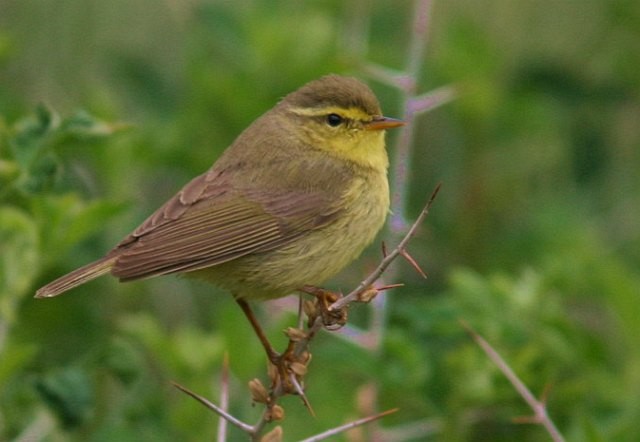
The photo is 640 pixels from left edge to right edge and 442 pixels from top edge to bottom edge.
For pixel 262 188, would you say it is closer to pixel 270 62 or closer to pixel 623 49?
pixel 270 62

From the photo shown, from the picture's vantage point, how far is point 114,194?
22.1ft

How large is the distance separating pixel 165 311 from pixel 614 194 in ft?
8.62

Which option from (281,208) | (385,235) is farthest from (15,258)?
(385,235)

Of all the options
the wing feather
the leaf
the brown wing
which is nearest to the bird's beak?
the wing feather

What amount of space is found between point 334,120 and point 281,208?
0.56 m

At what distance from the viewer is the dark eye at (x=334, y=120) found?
221 inches

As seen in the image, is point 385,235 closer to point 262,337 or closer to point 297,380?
point 262,337

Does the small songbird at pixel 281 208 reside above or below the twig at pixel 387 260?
below

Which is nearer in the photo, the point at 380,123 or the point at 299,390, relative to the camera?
the point at 299,390

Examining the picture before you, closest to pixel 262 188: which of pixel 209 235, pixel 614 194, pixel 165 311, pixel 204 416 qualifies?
pixel 209 235

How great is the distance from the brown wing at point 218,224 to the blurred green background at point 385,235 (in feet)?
0.88

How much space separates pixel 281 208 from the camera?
527 centimetres

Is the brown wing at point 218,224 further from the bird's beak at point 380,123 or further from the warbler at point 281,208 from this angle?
the bird's beak at point 380,123

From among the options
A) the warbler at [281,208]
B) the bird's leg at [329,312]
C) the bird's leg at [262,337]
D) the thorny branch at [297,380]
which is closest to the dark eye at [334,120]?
the warbler at [281,208]
